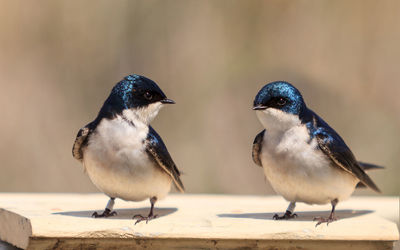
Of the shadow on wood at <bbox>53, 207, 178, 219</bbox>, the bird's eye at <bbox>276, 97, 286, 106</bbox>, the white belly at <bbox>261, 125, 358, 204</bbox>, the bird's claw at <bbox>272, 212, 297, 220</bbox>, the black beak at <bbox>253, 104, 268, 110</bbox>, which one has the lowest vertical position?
the shadow on wood at <bbox>53, 207, 178, 219</bbox>

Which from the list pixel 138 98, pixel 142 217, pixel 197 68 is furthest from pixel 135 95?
pixel 197 68

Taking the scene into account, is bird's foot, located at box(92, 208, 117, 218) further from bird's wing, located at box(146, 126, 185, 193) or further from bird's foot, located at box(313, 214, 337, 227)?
bird's foot, located at box(313, 214, 337, 227)

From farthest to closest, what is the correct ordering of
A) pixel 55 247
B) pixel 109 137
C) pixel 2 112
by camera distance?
pixel 2 112, pixel 109 137, pixel 55 247

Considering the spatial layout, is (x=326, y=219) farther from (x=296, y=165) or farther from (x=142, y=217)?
(x=142, y=217)

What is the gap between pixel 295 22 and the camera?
4574 millimetres

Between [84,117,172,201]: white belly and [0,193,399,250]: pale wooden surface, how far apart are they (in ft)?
0.35

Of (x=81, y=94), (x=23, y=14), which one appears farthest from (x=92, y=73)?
(x=23, y=14)

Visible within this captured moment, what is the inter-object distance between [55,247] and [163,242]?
336 millimetres

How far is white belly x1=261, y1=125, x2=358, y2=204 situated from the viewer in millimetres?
2977

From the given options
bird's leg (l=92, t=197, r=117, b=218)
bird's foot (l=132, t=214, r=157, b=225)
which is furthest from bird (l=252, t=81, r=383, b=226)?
bird's leg (l=92, t=197, r=117, b=218)

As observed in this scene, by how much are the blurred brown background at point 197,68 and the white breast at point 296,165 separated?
4.60 ft

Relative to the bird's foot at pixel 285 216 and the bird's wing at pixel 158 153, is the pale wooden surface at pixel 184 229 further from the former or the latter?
the bird's wing at pixel 158 153

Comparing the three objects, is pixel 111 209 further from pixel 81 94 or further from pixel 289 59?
pixel 289 59

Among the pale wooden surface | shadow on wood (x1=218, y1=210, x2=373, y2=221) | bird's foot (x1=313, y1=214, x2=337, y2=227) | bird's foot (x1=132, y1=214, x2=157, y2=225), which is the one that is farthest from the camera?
shadow on wood (x1=218, y1=210, x2=373, y2=221)
